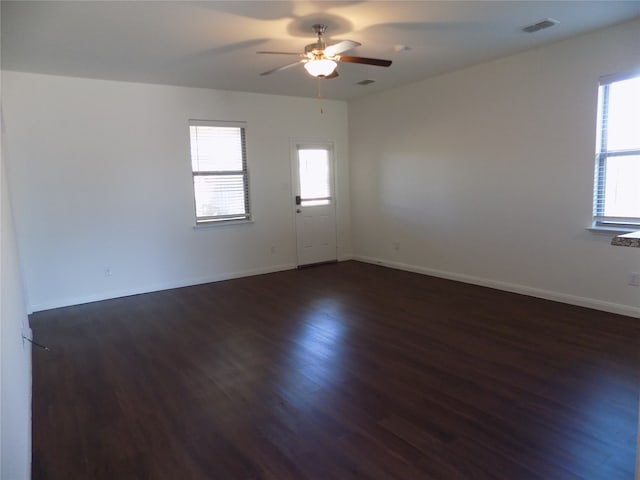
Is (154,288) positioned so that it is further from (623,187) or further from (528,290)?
(623,187)

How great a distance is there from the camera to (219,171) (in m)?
6.03

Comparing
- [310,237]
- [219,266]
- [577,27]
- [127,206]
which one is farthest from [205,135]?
[577,27]

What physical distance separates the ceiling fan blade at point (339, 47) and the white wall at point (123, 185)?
117 inches

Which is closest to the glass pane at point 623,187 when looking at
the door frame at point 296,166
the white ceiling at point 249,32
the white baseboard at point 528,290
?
the white baseboard at point 528,290

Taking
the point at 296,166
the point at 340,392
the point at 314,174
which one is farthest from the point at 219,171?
the point at 340,392

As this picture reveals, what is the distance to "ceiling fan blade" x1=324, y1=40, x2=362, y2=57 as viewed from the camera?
3166 millimetres

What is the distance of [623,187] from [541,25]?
1.73 m

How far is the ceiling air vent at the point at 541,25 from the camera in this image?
3.65m

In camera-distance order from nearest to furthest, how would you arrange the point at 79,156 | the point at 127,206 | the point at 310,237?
the point at 79,156
the point at 127,206
the point at 310,237

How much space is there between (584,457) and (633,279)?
8.60 feet

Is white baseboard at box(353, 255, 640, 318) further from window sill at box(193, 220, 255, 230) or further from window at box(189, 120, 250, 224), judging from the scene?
window at box(189, 120, 250, 224)

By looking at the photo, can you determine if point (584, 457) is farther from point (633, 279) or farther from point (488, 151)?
point (488, 151)

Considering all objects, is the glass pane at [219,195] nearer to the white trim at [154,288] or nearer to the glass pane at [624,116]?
the white trim at [154,288]

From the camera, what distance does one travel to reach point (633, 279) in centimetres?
395
